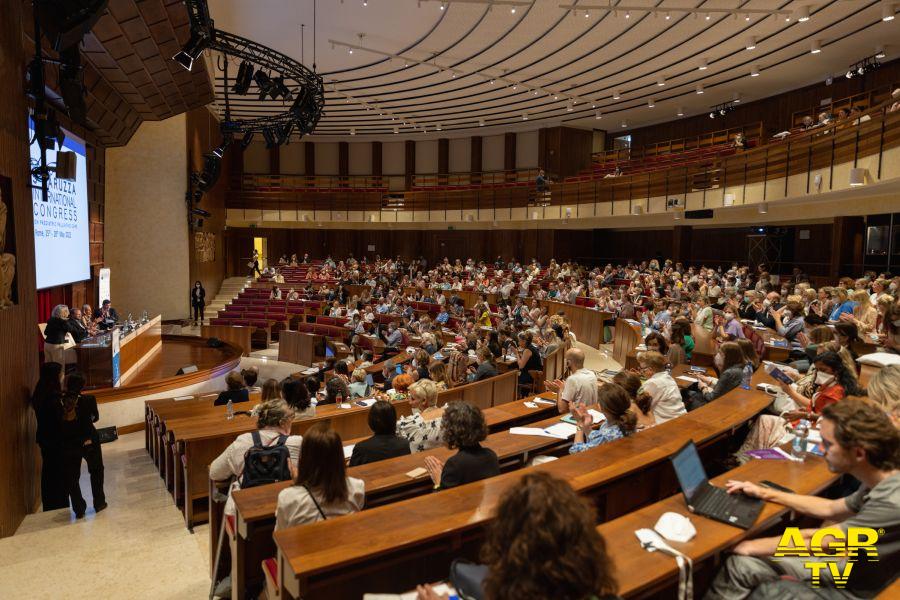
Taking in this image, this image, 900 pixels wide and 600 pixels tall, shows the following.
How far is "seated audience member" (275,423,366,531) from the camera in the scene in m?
2.50

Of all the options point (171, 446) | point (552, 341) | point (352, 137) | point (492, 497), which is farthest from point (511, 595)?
point (352, 137)

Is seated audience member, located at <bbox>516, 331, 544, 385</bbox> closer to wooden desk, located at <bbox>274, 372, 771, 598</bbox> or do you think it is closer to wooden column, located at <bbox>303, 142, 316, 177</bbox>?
wooden desk, located at <bbox>274, 372, 771, 598</bbox>

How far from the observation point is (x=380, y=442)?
3455 mm

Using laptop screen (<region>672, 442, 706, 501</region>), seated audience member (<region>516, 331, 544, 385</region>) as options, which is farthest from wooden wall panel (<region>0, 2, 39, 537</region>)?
seated audience member (<region>516, 331, 544, 385</region>)

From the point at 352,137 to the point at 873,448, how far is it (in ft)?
85.0

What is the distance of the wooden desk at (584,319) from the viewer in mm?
12297

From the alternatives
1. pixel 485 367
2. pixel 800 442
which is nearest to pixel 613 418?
pixel 800 442

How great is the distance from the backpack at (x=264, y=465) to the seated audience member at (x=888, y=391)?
2.95m

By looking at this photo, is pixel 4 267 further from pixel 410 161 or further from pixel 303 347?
pixel 410 161

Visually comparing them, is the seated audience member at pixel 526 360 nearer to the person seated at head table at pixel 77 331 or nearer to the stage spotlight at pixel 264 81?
the person seated at head table at pixel 77 331

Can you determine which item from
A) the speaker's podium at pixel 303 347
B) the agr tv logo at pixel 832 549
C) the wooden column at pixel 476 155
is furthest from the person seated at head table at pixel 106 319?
the wooden column at pixel 476 155

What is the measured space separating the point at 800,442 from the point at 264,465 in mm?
2886

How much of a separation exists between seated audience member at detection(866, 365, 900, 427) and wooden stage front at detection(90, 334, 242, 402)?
8.34 m

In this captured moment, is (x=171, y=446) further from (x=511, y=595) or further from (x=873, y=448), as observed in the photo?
(x=873, y=448)
